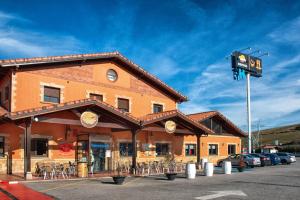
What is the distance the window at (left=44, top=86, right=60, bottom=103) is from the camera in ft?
77.5

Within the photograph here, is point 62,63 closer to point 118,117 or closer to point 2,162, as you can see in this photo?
point 118,117

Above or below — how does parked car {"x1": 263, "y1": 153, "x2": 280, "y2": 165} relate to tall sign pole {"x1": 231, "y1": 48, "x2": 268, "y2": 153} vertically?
below

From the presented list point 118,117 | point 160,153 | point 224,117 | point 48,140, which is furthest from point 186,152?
point 48,140

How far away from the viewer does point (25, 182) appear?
58.1 feet

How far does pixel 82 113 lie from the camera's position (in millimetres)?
21391

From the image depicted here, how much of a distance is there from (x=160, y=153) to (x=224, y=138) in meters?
9.34

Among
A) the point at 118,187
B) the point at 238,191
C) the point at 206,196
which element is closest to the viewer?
the point at 206,196

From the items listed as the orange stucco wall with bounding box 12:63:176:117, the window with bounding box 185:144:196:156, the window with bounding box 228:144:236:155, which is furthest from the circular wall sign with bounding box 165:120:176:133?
the window with bounding box 228:144:236:155

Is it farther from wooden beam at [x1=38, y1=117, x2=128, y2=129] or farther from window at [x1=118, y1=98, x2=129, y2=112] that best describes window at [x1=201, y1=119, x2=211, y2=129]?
wooden beam at [x1=38, y1=117, x2=128, y2=129]

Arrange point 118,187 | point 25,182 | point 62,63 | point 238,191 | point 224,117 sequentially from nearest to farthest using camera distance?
point 238,191
point 118,187
point 25,182
point 62,63
point 224,117

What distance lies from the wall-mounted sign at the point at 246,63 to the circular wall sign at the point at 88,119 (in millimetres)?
31897

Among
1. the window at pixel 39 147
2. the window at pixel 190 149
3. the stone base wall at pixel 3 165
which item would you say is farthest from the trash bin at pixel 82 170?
the window at pixel 190 149

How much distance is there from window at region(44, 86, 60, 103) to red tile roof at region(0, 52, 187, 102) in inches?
70.7

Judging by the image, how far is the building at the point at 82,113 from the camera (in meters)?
21.4
